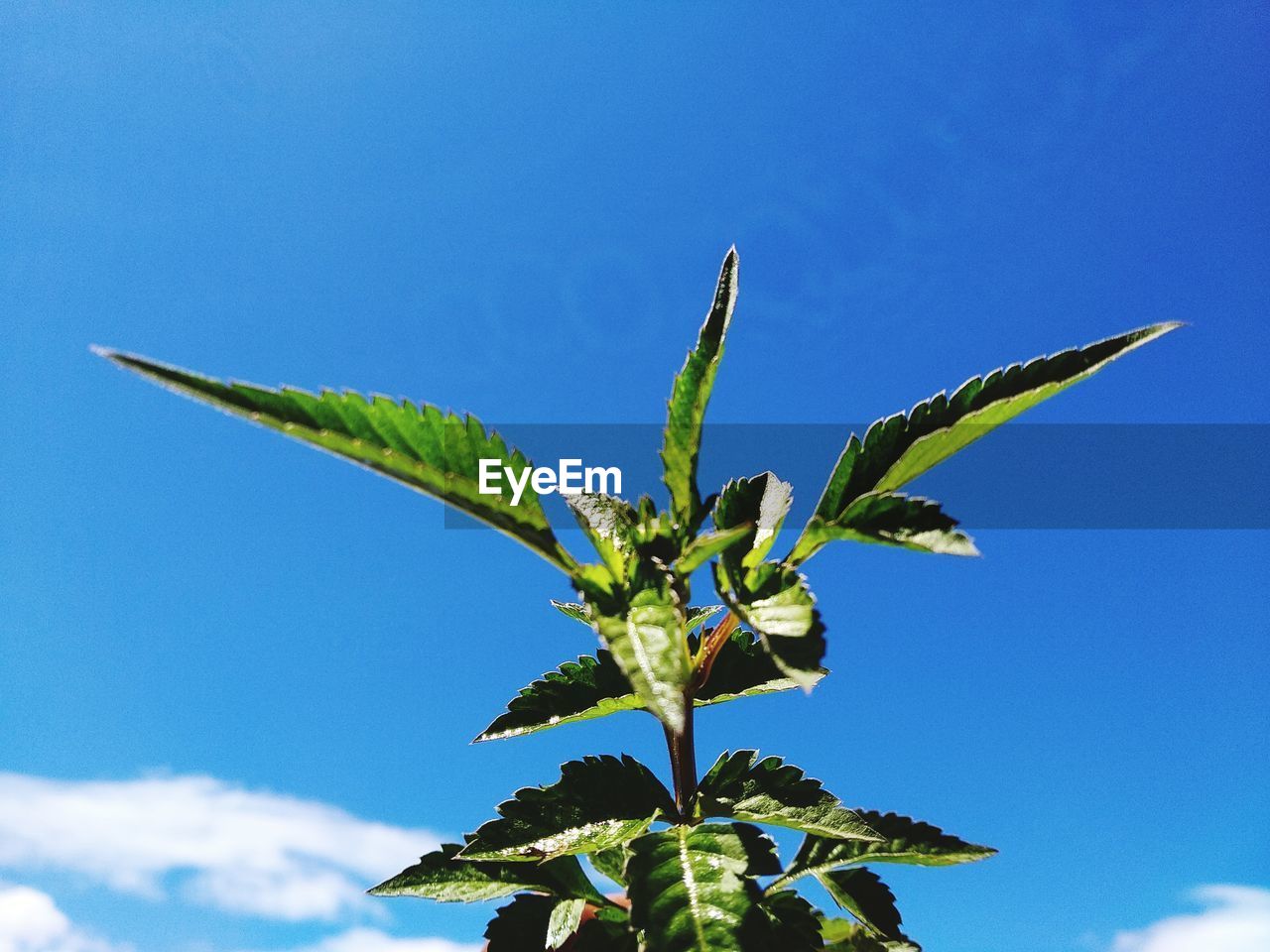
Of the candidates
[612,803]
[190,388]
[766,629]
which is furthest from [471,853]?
[190,388]

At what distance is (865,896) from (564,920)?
2.25 ft

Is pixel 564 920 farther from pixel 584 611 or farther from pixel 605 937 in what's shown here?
pixel 584 611

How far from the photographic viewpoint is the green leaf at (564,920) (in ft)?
5.81

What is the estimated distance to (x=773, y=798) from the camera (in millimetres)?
1747

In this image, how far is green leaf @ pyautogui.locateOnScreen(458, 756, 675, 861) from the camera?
1.67 meters

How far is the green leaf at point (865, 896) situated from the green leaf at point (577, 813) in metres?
0.44

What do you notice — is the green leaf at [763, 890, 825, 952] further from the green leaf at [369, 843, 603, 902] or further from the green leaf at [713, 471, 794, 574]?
the green leaf at [713, 471, 794, 574]

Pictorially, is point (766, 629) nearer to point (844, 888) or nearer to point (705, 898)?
point (705, 898)

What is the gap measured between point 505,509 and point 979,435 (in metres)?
→ 0.92

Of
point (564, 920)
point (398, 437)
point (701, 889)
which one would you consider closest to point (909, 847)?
point (701, 889)

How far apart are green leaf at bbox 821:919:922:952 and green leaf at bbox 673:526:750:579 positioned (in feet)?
3.04

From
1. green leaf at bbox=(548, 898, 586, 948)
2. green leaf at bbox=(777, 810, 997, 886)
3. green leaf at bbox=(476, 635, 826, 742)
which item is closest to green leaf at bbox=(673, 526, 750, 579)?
green leaf at bbox=(476, 635, 826, 742)

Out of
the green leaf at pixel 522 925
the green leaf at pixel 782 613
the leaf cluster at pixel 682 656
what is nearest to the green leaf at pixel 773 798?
the leaf cluster at pixel 682 656

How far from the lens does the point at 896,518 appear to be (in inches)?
60.7
